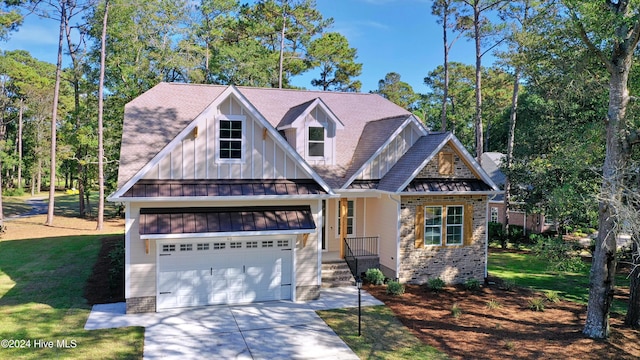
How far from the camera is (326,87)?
4391 centimetres

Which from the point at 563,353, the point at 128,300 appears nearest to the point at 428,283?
the point at 563,353

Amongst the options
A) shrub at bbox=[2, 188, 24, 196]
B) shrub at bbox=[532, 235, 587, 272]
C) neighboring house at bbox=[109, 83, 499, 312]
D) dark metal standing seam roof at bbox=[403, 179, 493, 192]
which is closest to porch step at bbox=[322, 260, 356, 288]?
neighboring house at bbox=[109, 83, 499, 312]

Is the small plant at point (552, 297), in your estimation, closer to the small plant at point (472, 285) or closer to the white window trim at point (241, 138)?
the small plant at point (472, 285)

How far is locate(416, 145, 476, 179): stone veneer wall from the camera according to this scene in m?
16.0

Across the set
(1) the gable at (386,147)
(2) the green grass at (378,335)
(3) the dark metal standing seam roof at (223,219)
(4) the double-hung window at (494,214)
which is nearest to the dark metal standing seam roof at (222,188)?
(3) the dark metal standing seam roof at (223,219)

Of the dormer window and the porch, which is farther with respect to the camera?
the dormer window

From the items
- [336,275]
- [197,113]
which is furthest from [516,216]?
[197,113]

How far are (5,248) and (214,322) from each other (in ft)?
51.1

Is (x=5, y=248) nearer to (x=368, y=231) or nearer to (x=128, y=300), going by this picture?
(x=128, y=300)

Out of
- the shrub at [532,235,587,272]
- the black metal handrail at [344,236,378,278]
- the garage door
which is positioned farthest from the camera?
the black metal handrail at [344,236,378,278]

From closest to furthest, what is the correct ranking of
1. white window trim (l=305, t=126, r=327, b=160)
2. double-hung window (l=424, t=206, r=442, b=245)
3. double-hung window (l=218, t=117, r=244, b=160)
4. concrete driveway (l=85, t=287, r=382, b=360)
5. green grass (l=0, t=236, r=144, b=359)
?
green grass (l=0, t=236, r=144, b=359)
concrete driveway (l=85, t=287, r=382, b=360)
double-hung window (l=218, t=117, r=244, b=160)
double-hung window (l=424, t=206, r=442, b=245)
white window trim (l=305, t=126, r=327, b=160)

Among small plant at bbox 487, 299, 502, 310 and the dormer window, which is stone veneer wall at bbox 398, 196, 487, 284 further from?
the dormer window

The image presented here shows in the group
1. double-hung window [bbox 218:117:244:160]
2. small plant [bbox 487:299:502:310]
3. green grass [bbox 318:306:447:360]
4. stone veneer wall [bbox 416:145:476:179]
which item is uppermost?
double-hung window [bbox 218:117:244:160]

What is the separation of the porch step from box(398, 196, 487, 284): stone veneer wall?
1.88 metres
